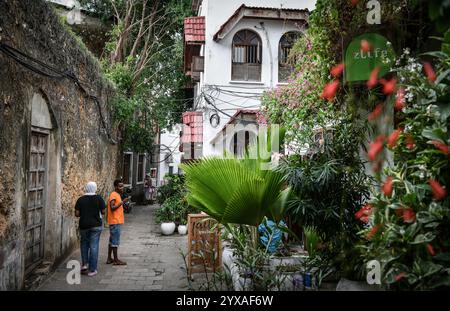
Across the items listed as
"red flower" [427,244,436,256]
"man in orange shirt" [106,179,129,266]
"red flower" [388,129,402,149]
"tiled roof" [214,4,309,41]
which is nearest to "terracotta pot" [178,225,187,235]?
"man in orange shirt" [106,179,129,266]

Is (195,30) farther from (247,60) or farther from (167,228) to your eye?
(167,228)

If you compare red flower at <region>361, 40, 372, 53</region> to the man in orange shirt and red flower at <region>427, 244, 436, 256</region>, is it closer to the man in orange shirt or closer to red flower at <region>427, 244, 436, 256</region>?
red flower at <region>427, 244, 436, 256</region>

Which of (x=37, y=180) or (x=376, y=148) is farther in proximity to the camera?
(x=37, y=180)

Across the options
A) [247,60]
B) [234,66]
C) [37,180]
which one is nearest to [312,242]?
[37,180]

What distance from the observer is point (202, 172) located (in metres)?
4.11

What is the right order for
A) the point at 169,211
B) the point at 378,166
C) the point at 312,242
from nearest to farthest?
the point at 378,166 → the point at 312,242 → the point at 169,211

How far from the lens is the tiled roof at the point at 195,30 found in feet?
43.5

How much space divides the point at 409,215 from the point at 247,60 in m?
10.6

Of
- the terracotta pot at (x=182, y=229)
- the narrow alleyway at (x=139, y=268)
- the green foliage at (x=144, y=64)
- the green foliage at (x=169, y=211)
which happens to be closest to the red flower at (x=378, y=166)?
the narrow alleyway at (x=139, y=268)

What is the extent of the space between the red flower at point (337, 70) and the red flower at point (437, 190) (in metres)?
1.73

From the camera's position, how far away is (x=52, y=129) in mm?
6957

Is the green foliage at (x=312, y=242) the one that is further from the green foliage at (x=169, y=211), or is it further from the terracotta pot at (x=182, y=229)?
the green foliage at (x=169, y=211)

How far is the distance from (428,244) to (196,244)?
4.36 metres
